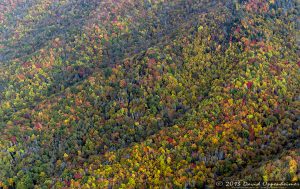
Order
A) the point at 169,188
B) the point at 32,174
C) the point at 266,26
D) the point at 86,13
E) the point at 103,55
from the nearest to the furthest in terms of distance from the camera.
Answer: the point at 169,188, the point at 32,174, the point at 266,26, the point at 103,55, the point at 86,13

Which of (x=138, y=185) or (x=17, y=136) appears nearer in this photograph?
(x=138, y=185)

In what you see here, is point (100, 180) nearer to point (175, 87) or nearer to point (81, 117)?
point (81, 117)

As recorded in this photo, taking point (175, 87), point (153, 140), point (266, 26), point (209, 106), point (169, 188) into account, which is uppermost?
point (266, 26)

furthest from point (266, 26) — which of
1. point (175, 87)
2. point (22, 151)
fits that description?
point (22, 151)

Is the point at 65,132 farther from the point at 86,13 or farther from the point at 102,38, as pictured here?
the point at 86,13

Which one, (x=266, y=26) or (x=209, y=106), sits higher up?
(x=266, y=26)

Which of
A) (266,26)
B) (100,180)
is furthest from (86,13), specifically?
(100,180)


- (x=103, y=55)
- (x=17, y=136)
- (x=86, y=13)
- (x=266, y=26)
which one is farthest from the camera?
(x=86, y=13)
